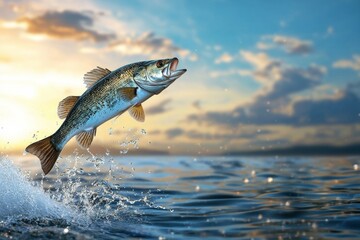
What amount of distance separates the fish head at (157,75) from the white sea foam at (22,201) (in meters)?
3.27

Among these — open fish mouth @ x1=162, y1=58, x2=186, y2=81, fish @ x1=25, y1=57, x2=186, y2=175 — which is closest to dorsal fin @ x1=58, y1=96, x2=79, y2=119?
fish @ x1=25, y1=57, x2=186, y2=175

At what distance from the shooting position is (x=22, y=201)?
10.0 metres

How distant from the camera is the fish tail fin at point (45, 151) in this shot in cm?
824

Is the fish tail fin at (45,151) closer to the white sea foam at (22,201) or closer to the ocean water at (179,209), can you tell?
the ocean water at (179,209)

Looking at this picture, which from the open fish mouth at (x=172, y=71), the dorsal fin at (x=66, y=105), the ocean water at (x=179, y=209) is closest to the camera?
the open fish mouth at (x=172, y=71)

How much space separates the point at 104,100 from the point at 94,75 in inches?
24.0

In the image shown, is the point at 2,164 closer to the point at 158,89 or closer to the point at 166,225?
the point at 166,225

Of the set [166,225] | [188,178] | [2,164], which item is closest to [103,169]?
[188,178]

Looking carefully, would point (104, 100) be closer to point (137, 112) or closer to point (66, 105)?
point (137, 112)

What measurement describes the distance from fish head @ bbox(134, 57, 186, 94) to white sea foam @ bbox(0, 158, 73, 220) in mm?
3269

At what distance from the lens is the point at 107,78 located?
8.05 m

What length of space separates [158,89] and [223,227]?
2737 mm

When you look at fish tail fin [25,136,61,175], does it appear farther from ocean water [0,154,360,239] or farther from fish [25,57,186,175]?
ocean water [0,154,360,239]

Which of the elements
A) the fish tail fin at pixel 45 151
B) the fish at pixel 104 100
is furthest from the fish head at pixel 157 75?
the fish tail fin at pixel 45 151
